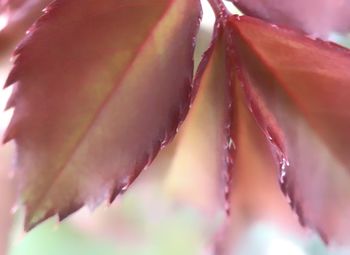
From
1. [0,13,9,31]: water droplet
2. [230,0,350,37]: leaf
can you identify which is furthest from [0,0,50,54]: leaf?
[230,0,350,37]: leaf

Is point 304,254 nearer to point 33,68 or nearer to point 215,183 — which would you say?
point 215,183

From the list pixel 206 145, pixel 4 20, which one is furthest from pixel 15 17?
pixel 206 145

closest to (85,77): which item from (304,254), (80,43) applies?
(80,43)

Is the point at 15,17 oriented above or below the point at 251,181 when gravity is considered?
above

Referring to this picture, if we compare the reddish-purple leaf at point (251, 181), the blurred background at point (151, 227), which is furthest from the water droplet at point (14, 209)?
the reddish-purple leaf at point (251, 181)

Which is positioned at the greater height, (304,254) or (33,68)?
(33,68)

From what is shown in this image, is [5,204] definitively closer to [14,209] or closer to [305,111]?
[14,209]

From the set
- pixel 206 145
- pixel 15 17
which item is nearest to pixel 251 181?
pixel 206 145
